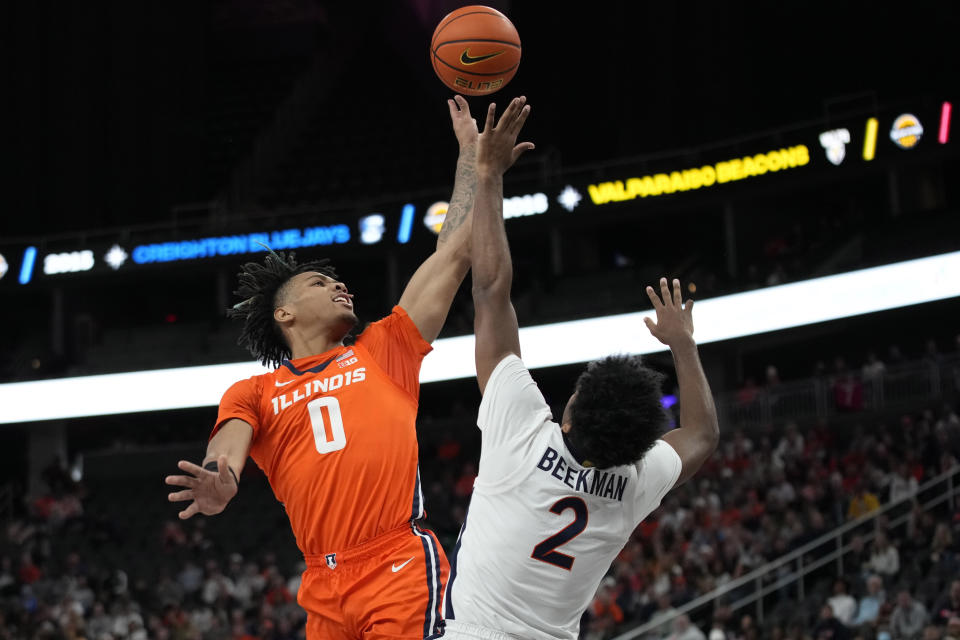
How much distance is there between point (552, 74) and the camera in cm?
3125

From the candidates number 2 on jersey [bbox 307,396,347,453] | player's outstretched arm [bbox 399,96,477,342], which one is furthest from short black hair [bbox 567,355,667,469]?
player's outstretched arm [bbox 399,96,477,342]

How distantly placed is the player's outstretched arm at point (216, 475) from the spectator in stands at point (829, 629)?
381 inches

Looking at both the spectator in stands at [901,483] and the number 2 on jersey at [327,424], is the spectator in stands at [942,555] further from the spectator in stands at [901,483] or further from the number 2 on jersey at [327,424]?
the number 2 on jersey at [327,424]

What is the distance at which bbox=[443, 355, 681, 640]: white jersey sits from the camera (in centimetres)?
357

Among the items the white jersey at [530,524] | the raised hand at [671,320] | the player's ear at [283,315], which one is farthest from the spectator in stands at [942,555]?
the white jersey at [530,524]

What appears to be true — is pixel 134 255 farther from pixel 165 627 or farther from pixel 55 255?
pixel 165 627

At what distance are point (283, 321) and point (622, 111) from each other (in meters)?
26.3

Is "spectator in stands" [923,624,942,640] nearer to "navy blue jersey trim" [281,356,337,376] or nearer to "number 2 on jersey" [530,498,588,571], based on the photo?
"navy blue jersey trim" [281,356,337,376]

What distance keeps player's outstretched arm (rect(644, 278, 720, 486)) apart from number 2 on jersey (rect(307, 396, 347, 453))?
1.22 meters

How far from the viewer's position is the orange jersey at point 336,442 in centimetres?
433

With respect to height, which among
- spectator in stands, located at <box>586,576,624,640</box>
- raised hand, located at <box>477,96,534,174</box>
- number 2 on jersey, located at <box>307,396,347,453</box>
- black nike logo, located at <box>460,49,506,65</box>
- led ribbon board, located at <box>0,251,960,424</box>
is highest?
led ribbon board, located at <box>0,251,960,424</box>

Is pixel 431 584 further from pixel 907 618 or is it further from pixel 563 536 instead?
pixel 907 618

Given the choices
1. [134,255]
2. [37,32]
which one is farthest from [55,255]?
[37,32]

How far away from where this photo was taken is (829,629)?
12422 mm
